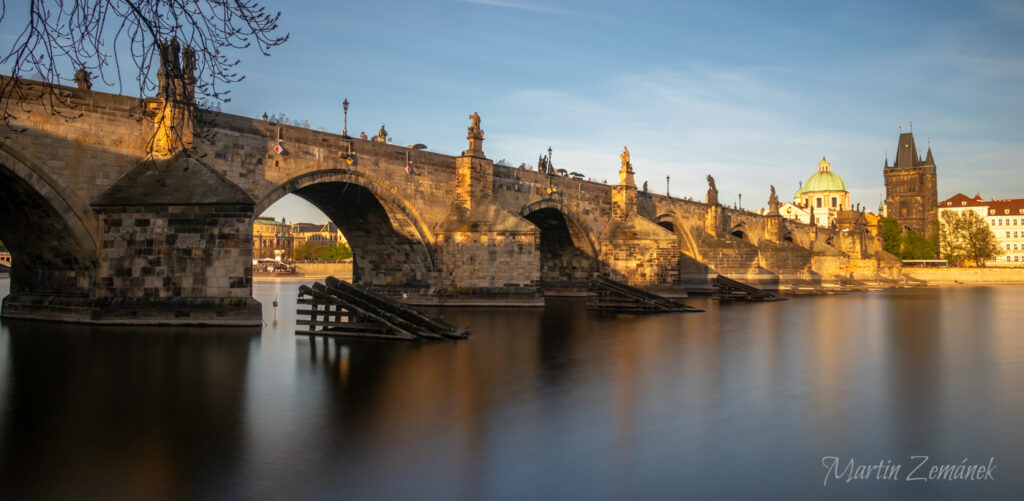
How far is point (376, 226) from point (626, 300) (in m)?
9.17

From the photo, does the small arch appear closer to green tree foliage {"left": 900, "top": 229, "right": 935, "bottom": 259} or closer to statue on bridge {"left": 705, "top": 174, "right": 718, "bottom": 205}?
statue on bridge {"left": 705, "top": 174, "right": 718, "bottom": 205}

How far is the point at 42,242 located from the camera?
16797 mm

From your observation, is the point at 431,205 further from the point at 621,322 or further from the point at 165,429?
the point at 165,429

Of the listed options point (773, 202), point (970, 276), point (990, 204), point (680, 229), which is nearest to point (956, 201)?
point (990, 204)

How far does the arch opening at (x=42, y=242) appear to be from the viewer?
1577 centimetres

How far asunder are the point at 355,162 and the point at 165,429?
55.3 feet

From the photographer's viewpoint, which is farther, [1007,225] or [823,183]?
[823,183]

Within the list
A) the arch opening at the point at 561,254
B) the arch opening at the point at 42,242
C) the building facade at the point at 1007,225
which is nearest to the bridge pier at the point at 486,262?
the arch opening at the point at 561,254

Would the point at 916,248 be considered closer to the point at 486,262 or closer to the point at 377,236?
the point at 486,262

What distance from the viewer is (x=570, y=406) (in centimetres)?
870

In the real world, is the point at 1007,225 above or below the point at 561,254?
above

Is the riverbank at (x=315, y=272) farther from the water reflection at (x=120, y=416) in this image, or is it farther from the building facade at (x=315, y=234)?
the building facade at (x=315, y=234)

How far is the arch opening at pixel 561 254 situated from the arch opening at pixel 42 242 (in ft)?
70.1

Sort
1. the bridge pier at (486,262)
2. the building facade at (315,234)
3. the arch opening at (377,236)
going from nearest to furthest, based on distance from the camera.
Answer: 1. the arch opening at (377,236)
2. the bridge pier at (486,262)
3. the building facade at (315,234)
